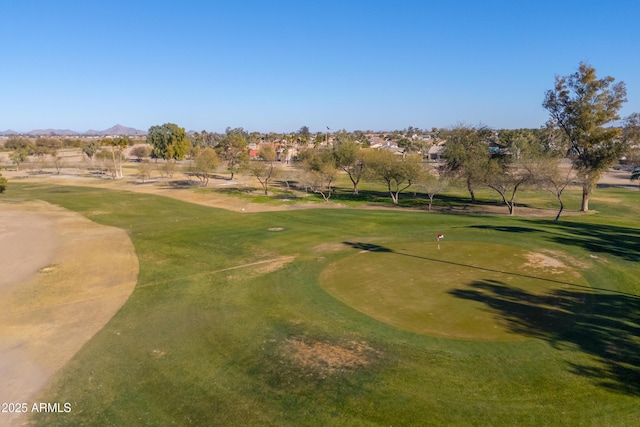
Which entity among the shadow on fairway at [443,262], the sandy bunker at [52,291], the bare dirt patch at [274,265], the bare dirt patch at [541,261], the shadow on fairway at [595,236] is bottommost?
the sandy bunker at [52,291]

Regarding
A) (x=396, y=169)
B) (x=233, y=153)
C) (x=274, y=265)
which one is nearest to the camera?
(x=274, y=265)

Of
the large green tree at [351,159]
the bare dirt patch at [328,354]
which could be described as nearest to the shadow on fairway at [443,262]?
the bare dirt patch at [328,354]

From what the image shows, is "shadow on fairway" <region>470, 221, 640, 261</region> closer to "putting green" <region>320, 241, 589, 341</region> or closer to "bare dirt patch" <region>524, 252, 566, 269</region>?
"bare dirt patch" <region>524, 252, 566, 269</region>

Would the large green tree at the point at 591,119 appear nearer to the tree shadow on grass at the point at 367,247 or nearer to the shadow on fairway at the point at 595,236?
the shadow on fairway at the point at 595,236

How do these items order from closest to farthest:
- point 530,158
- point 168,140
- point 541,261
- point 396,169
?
point 541,261, point 530,158, point 396,169, point 168,140

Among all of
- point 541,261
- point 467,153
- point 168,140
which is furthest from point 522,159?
point 168,140

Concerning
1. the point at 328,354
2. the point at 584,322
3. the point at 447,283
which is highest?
the point at 447,283

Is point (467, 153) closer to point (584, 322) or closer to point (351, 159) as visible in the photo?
point (351, 159)
